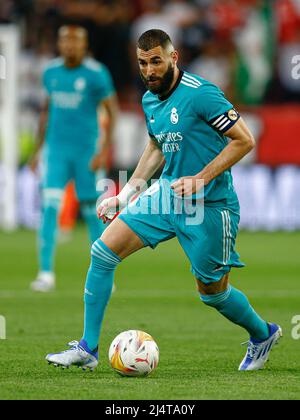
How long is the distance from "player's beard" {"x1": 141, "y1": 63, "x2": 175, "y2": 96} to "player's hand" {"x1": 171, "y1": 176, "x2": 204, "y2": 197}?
61 cm

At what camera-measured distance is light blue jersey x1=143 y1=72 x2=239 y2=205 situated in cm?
652

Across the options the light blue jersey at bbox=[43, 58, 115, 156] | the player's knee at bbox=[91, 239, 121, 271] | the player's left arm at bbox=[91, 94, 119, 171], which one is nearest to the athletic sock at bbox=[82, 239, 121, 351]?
the player's knee at bbox=[91, 239, 121, 271]

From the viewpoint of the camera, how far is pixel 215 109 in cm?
643

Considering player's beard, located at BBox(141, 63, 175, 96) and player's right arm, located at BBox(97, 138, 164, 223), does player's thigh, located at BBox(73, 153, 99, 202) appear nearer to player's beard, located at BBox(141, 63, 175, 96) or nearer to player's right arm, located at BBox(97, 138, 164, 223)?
player's right arm, located at BBox(97, 138, 164, 223)

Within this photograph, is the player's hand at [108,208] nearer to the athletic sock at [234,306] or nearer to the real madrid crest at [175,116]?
the real madrid crest at [175,116]

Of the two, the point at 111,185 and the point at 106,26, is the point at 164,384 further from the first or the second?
the point at 106,26

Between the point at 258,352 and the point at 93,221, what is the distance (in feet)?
15.1

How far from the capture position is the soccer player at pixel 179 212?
21.2ft

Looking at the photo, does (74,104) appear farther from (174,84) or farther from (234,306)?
(234,306)

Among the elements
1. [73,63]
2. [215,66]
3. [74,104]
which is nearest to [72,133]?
[74,104]

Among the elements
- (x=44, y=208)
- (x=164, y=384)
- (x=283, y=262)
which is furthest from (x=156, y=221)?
(x=283, y=262)

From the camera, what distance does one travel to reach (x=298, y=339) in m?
8.14

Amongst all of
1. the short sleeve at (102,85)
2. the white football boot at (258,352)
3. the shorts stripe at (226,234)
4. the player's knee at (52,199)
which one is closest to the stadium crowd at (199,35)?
the short sleeve at (102,85)

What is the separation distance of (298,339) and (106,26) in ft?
39.2
